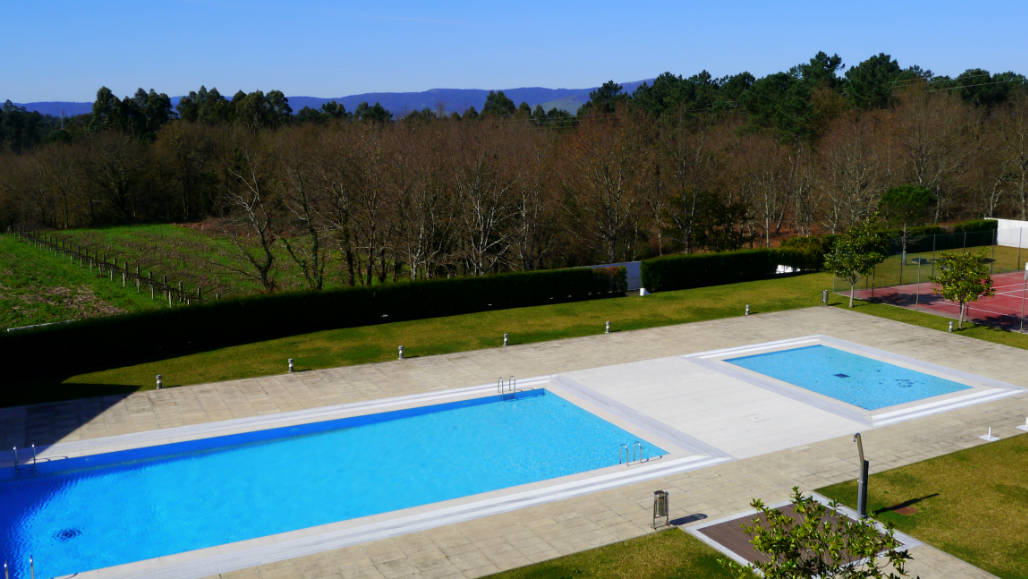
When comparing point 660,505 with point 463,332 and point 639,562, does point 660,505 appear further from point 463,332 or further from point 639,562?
point 463,332

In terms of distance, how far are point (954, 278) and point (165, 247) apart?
57146 millimetres

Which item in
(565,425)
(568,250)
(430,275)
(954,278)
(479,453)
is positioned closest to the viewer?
(479,453)

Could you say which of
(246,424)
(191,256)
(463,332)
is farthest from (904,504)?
(191,256)

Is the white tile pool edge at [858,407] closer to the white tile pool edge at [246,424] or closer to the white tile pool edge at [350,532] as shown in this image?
the white tile pool edge at [350,532]

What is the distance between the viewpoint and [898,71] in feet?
318

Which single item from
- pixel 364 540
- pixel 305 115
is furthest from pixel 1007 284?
pixel 305 115

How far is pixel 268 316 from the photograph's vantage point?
30.3 m

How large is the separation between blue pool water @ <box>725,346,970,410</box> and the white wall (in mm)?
30479

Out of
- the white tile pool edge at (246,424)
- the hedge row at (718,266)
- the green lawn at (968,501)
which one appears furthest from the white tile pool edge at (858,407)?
the hedge row at (718,266)

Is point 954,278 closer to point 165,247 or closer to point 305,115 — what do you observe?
point 165,247

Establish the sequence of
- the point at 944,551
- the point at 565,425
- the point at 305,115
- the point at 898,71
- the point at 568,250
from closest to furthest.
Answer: the point at 944,551, the point at 565,425, the point at 568,250, the point at 898,71, the point at 305,115

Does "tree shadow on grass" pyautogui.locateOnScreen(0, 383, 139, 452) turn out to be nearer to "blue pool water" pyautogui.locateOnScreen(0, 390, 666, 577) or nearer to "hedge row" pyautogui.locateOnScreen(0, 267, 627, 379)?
"hedge row" pyautogui.locateOnScreen(0, 267, 627, 379)

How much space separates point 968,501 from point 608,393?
1013 centimetres

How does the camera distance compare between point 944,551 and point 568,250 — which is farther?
point 568,250
